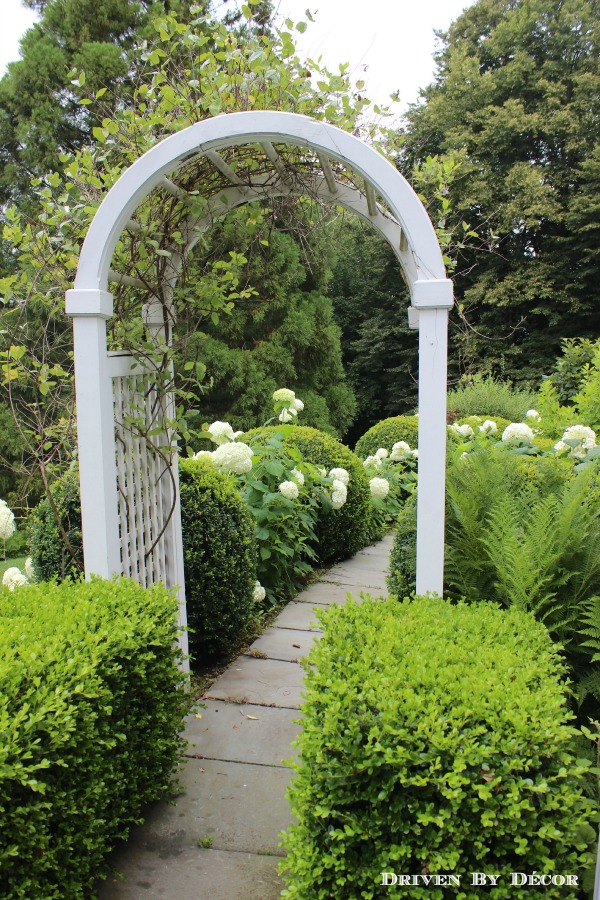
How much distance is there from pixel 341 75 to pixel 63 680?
7.45 ft

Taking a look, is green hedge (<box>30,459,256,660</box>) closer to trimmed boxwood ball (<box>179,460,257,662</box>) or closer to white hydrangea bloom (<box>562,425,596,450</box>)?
trimmed boxwood ball (<box>179,460,257,662</box>)

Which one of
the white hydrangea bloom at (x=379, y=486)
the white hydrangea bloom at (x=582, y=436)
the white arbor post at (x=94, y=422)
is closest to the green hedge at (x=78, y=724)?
the white arbor post at (x=94, y=422)

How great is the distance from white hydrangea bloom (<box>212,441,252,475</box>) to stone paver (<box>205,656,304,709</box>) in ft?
3.85

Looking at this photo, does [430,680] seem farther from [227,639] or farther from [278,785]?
[227,639]

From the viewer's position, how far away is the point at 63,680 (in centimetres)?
177


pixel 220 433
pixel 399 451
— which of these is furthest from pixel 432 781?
pixel 399 451

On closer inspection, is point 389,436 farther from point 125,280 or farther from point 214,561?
point 125,280

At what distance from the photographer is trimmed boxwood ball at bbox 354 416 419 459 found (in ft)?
29.0

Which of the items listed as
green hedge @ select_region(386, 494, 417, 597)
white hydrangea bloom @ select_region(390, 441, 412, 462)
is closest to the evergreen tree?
white hydrangea bloom @ select_region(390, 441, 412, 462)

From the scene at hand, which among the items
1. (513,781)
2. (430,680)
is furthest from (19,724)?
(513,781)

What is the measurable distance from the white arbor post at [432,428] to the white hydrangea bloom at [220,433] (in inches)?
84.5

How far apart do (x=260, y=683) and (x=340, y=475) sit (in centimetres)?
230

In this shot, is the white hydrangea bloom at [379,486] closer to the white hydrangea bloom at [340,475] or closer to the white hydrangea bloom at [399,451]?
the white hydrangea bloom at [399,451]

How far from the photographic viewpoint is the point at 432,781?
148cm
